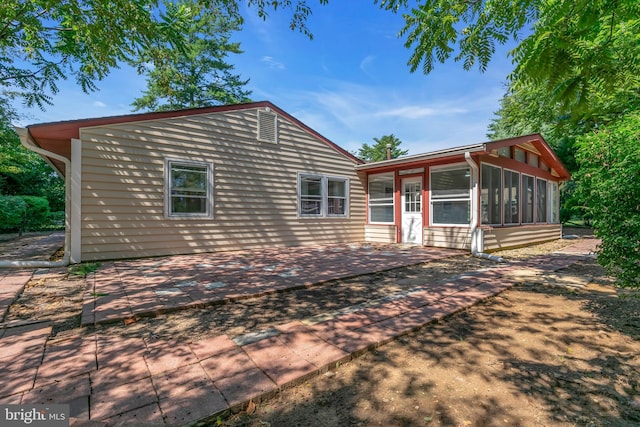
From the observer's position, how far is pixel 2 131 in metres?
10.3

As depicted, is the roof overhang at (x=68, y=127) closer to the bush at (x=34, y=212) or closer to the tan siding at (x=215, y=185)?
the tan siding at (x=215, y=185)

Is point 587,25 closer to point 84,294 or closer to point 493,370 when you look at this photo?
point 493,370

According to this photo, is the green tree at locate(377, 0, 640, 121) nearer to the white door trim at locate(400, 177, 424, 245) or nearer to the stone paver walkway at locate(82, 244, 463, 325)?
the stone paver walkway at locate(82, 244, 463, 325)

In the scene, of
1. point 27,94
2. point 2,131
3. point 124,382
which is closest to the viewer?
point 124,382

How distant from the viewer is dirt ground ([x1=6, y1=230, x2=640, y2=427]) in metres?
1.62

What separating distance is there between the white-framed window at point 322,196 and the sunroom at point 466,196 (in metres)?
1.09

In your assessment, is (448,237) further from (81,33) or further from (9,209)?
(9,209)

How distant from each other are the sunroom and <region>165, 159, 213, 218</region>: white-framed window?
5.32m

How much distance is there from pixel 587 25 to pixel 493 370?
260cm

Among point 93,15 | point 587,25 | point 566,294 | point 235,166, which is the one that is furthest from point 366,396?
point 235,166

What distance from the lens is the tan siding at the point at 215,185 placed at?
19.6 ft

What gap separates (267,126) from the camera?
8266 millimetres

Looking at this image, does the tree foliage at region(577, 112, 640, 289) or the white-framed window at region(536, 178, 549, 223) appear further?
the white-framed window at region(536, 178, 549, 223)

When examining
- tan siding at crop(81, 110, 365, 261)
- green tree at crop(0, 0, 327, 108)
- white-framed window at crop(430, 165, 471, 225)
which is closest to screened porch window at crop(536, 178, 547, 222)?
white-framed window at crop(430, 165, 471, 225)
